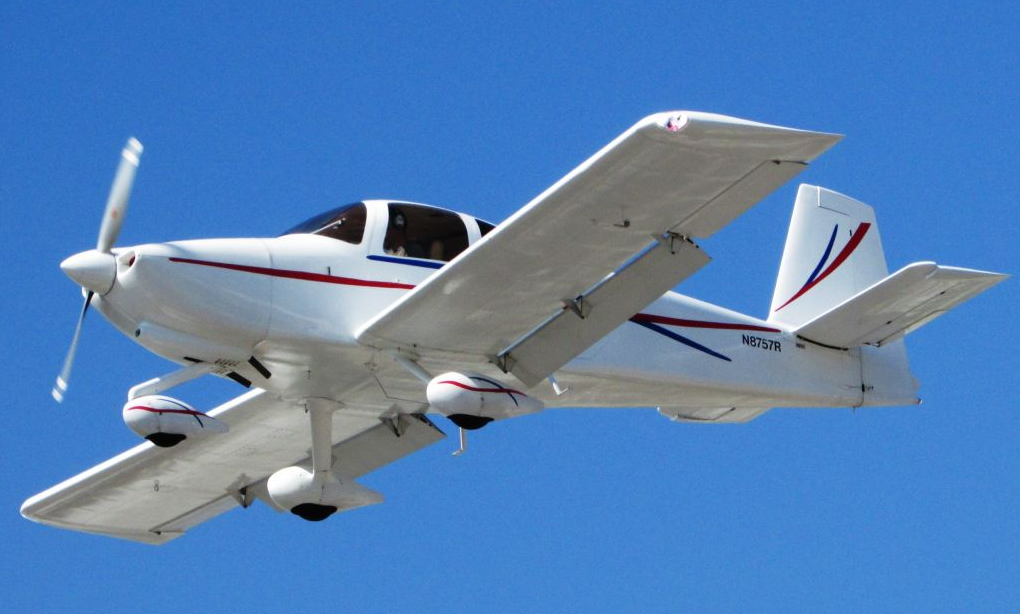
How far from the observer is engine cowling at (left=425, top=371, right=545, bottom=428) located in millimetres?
14336

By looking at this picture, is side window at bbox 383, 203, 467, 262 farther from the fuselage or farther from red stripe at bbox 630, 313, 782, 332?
red stripe at bbox 630, 313, 782, 332

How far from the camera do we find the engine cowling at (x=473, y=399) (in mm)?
14336

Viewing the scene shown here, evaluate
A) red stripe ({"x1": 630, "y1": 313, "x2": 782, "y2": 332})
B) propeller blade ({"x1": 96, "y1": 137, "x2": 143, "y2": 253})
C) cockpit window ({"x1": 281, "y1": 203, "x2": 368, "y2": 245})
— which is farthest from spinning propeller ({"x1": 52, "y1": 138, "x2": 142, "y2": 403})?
red stripe ({"x1": 630, "y1": 313, "x2": 782, "y2": 332})

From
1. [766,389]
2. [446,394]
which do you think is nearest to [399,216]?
[446,394]

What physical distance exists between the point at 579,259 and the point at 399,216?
1.80 m

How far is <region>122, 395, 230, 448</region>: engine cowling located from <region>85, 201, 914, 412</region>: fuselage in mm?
400

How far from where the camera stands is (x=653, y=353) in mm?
16266

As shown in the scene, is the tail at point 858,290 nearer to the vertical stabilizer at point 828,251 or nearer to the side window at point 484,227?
the vertical stabilizer at point 828,251

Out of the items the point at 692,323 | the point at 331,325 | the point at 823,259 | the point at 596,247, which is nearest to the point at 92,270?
the point at 331,325

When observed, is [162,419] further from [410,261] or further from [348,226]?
[410,261]

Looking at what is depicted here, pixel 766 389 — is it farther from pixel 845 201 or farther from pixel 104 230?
pixel 104 230

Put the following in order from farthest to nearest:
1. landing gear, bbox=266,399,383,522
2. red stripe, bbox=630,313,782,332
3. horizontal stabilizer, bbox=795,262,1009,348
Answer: red stripe, bbox=630,313,782,332 < landing gear, bbox=266,399,383,522 < horizontal stabilizer, bbox=795,262,1009,348

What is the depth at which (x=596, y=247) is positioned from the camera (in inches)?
554

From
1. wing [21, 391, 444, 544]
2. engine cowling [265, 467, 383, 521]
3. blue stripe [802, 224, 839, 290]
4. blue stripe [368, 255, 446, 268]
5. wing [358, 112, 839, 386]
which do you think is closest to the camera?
wing [358, 112, 839, 386]
